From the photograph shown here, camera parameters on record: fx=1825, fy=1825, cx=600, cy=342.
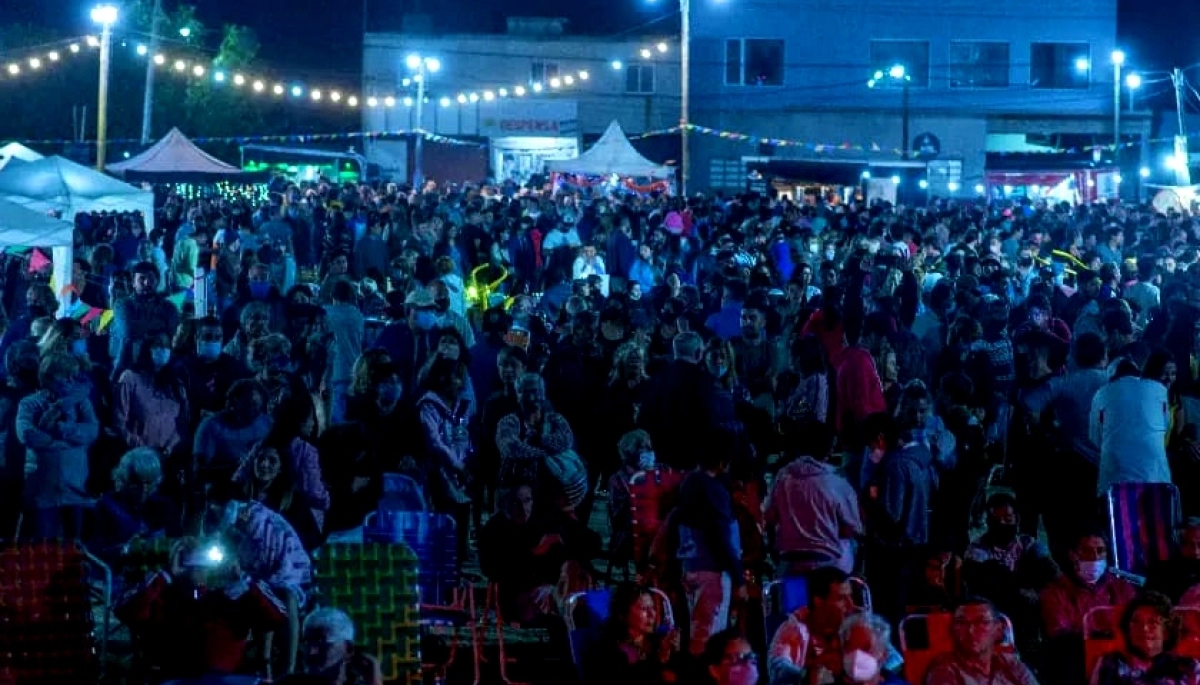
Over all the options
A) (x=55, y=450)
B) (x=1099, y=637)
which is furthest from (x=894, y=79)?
(x=1099, y=637)

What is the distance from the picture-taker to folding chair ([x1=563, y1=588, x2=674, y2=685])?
7.25 meters

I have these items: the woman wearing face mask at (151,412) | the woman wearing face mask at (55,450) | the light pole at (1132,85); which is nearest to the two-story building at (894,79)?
the light pole at (1132,85)

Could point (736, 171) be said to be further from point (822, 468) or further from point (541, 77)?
point (822, 468)

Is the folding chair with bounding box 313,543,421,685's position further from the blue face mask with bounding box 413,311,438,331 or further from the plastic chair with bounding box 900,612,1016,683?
the blue face mask with bounding box 413,311,438,331

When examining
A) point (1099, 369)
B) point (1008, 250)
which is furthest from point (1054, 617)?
point (1008, 250)

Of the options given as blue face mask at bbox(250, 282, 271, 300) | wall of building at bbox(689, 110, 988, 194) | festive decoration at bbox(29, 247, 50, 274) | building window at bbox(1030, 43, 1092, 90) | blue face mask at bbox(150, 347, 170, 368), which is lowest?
blue face mask at bbox(150, 347, 170, 368)

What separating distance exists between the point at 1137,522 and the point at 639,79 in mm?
47759

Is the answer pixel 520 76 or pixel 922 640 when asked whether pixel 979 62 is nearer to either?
pixel 520 76

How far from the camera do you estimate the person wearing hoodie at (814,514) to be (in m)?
7.96

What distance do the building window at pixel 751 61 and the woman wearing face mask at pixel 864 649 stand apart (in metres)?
44.3

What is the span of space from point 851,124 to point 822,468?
43.1 m

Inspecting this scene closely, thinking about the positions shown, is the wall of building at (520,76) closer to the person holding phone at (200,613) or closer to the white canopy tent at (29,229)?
the white canopy tent at (29,229)

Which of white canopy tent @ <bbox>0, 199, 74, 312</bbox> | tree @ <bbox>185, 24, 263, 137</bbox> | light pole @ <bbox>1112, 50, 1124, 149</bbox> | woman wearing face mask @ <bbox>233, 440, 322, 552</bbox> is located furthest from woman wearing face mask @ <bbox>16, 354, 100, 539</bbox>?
tree @ <bbox>185, 24, 263, 137</bbox>

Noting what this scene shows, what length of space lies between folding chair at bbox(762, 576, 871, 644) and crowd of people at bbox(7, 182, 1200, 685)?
4 cm
